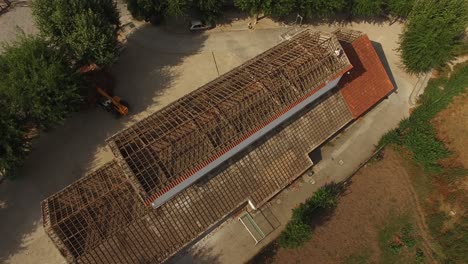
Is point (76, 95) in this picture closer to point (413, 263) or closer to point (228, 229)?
point (228, 229)

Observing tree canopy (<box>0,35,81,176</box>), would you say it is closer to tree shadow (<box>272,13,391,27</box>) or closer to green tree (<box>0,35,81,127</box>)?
green tree (<box>0,35,81,127</box>)

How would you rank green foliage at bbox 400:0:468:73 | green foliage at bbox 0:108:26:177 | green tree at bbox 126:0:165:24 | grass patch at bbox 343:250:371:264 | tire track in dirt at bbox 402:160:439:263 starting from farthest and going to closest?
green tree at bbox 126:0:165:24 < green foliage at bbox 400:0:468:73 < tire track in dirt at bbox 402:160:439:263 < grass patch at bbox 343:250:371:264 < green foliage at bbox 0:108:26:177

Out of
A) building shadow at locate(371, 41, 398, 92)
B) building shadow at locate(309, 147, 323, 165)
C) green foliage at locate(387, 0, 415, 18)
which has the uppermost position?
green foliage at locate(387, 0, 415, 18)

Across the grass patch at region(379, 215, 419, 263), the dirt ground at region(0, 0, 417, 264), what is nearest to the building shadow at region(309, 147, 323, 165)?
the dirt ground at region(0, 0, 417, 264)

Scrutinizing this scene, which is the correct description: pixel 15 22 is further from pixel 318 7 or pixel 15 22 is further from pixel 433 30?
pixel 433 30

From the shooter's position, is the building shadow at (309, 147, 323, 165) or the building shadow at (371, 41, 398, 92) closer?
the building shadow at (309, 147, 323, 165)

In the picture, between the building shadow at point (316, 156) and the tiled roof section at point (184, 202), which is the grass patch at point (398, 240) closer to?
the building shadow at point (316, 156)

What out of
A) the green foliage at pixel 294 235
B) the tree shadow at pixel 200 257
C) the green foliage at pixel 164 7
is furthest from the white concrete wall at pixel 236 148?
the green foliage at pixel 164 7
